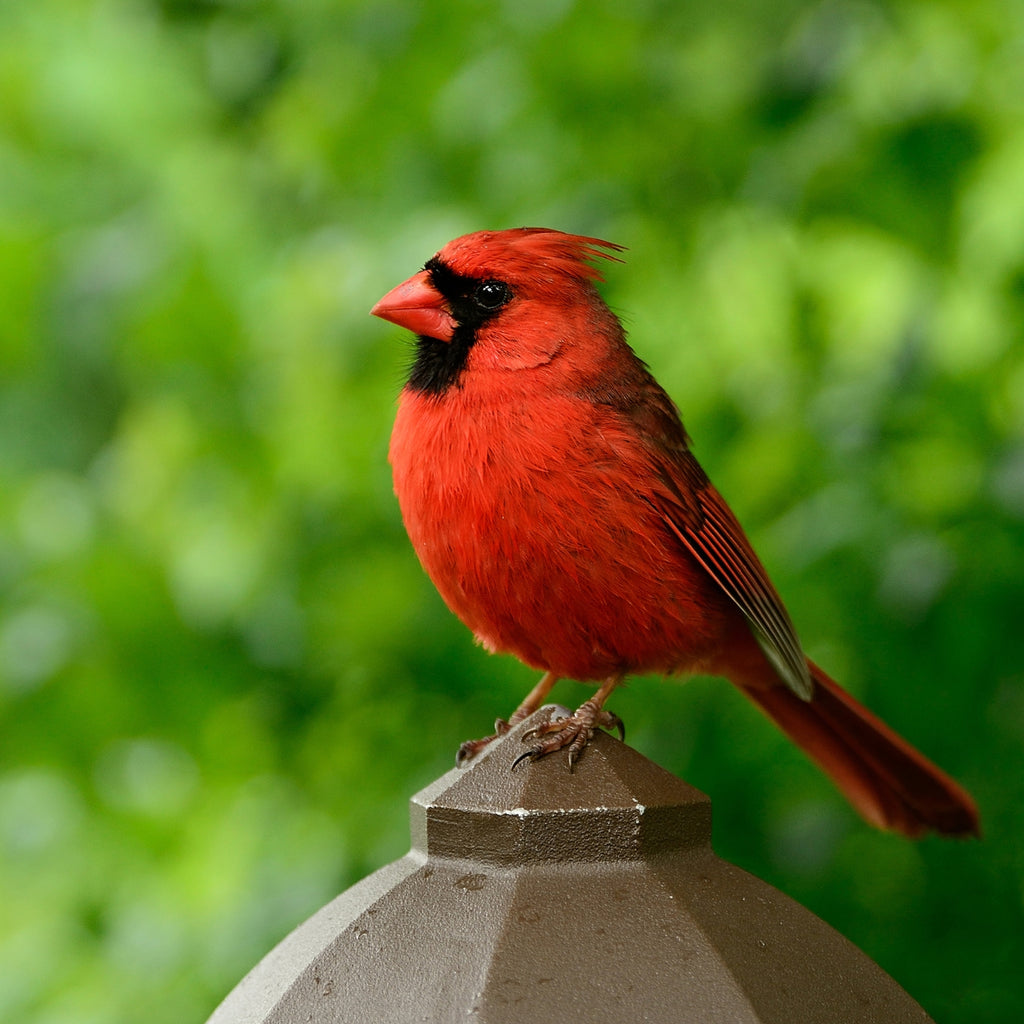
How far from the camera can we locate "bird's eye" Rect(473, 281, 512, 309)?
6.72ft

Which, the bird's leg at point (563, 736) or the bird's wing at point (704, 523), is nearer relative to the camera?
the bird's leg at point (563, 736)

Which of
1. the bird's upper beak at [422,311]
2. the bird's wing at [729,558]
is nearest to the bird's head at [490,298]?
the bird's upper beak at [422,311]

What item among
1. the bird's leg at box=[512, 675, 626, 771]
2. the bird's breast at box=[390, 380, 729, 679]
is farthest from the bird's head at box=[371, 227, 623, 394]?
the bird's leg at box=[512, 675, 626, 771]

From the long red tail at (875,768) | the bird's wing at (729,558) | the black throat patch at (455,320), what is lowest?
the long red tail at (875,768)

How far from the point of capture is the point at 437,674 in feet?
8.19

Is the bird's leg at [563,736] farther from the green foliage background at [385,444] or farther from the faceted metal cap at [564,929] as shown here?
the green foliage background at [385,444]

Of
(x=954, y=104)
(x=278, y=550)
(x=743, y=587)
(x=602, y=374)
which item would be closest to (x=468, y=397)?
(x=602, y=374)

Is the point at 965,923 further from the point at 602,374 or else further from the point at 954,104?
the point at 954,104

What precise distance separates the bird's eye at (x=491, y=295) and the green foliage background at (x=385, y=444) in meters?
0.37

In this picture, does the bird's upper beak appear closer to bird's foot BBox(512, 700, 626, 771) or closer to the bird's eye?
the bird's eye

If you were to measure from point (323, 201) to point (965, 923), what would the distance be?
6.24ft

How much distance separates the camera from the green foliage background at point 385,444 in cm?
224

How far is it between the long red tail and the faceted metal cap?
116cm

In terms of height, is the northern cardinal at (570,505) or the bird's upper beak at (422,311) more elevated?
the bird's upper beak at (422,311)
